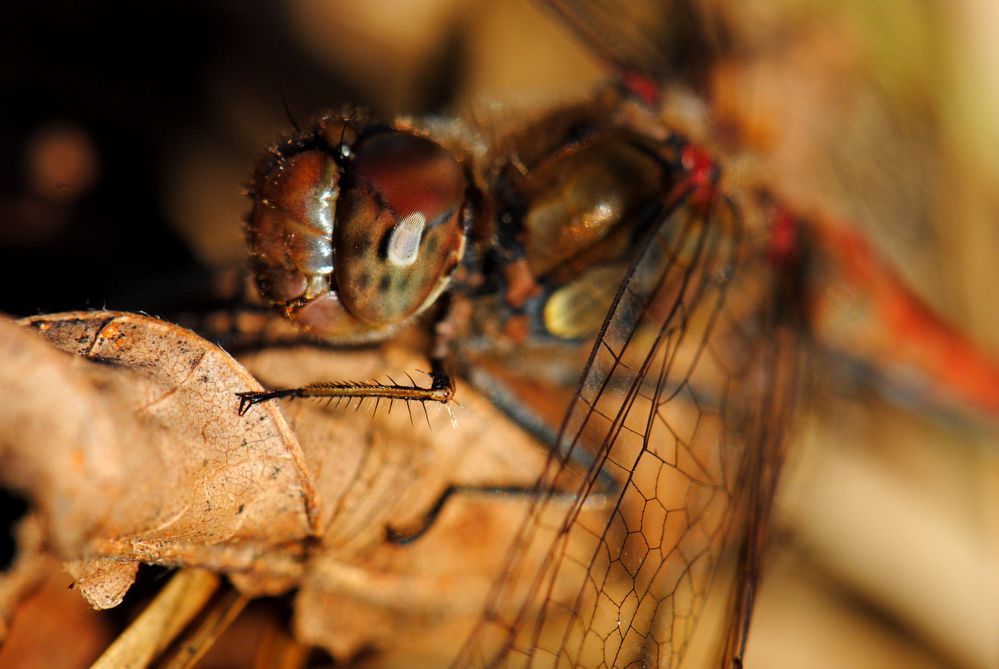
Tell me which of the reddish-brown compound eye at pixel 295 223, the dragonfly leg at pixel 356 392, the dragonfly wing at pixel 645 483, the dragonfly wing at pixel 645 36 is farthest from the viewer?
the dragonfly wing at pixel 645 36

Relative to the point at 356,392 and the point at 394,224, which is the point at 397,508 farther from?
the point at 394,224

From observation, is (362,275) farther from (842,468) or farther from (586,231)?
(842,468)

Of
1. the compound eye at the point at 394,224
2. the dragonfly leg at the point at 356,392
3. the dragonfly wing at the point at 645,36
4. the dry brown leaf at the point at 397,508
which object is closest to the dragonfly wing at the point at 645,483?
the dry brown leaf at the point at 397,508

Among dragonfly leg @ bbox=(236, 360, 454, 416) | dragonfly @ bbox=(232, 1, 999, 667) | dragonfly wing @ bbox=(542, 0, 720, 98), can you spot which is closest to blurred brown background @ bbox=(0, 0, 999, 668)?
dragonfly wing @ bbox=(542, 0, 720, 98)

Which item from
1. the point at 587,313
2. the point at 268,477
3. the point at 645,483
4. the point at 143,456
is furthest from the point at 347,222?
the point at 645,483

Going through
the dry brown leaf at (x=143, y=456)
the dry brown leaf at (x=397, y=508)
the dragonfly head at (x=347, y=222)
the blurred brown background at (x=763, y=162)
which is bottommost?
the dry brown leaf at (x=143, y=456)

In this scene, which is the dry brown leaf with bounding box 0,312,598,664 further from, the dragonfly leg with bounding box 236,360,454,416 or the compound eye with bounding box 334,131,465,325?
the compound eye with bounding box 334,131,465,325

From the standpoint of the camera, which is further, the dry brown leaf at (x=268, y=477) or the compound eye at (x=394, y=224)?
the compound eye at (x=394, y=224)

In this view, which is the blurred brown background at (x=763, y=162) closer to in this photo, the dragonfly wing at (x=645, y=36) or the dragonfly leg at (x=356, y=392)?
the dragonfly wing at (x=645, y=36)
